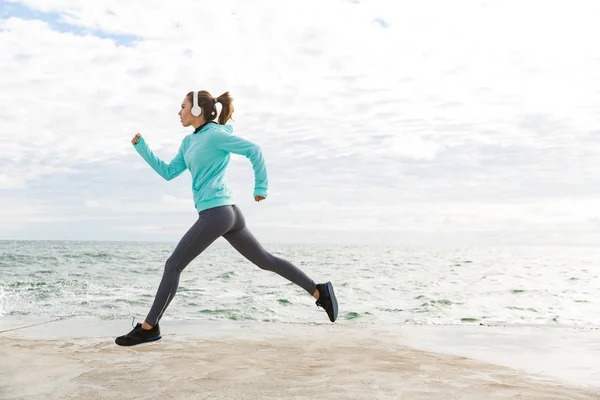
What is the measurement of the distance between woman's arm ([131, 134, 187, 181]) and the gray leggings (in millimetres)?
507

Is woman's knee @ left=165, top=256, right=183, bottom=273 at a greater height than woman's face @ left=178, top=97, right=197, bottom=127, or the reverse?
woman's face @ left=178, top=97, right=197, bottom=127

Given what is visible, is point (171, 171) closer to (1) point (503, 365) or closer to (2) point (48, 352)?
(2) point (48, 352)

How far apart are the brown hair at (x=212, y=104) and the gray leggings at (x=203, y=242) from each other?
30.2 inches

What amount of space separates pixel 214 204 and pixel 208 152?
40 centimetres

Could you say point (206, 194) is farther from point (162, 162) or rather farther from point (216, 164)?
point (162, 162)

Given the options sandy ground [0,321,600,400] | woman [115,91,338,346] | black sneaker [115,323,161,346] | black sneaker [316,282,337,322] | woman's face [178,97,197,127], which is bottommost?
sandy ground [0,321,600,400]

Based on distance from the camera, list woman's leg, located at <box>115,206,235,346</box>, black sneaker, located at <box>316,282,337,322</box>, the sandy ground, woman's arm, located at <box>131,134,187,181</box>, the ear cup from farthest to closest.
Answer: black sneaker, located at <box>316,282,337,322</box> < woman's arm, located at <box>131,134,187,181</box> < the ear cup < woman's leg, located at <box>115,206,235,346</box> < the sandy ground

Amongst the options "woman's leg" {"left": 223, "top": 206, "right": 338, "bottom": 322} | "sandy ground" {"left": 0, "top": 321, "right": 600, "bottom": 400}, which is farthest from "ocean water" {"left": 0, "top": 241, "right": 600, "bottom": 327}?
"woman's leg" {"left": 223, "top": 206, "right": 338, "bottom": 322}

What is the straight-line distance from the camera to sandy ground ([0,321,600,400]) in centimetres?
405

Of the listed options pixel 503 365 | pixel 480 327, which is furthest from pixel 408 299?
pixel 503 365

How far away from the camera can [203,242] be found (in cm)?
476

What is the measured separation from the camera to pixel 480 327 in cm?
695

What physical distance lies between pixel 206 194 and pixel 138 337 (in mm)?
1238

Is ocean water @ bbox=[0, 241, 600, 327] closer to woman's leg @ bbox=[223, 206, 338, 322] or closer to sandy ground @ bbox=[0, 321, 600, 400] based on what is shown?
sandy ground @ bbox=[0, 321, 600, 400]
